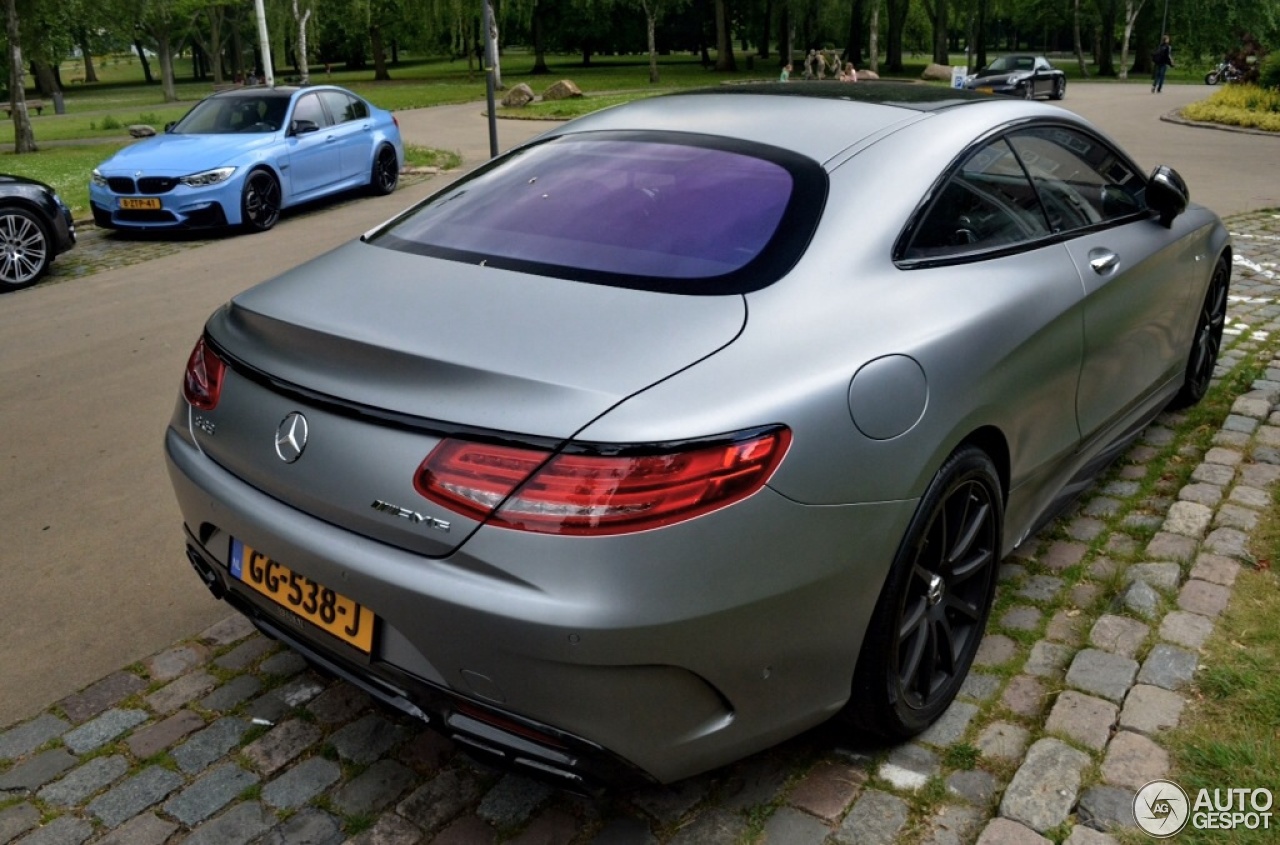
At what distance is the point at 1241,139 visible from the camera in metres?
19.8

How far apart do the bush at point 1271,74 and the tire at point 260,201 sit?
21.6 meters

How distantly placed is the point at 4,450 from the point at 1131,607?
16.8 feet

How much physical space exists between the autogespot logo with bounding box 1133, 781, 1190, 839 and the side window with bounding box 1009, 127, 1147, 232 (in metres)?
1.74

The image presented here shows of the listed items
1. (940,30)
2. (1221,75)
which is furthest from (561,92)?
(1221,75)

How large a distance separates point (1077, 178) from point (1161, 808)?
218cm

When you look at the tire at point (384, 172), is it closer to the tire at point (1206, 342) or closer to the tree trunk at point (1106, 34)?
the tire at point (1206, 342)

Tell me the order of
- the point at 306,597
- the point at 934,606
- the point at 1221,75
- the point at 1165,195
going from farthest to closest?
1. the point at 1221,75
2. the point at 1165,195
3. the point at 934,606
4. the point at 306,597

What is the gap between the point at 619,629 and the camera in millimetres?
2088

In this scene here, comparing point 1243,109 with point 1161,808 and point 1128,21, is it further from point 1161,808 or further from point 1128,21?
point 1128,21

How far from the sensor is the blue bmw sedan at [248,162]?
448 inches

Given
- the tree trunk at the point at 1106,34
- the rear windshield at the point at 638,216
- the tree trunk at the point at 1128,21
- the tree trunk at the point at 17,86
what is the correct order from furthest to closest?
1. the tree trunk at the point at 1106,34
2. the tree trunk at the point at 1128,21
3. the tree trunk at the point at 17,86
4. the rear windshield at the point at 638,216

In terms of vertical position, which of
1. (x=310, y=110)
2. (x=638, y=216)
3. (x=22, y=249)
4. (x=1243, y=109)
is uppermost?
(x=310, y=110)

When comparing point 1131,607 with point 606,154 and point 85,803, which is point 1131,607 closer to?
point 606,154

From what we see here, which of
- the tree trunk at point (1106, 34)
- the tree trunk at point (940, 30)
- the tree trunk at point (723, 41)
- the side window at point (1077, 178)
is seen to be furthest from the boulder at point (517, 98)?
the tree trunk at point (1106, 34)
